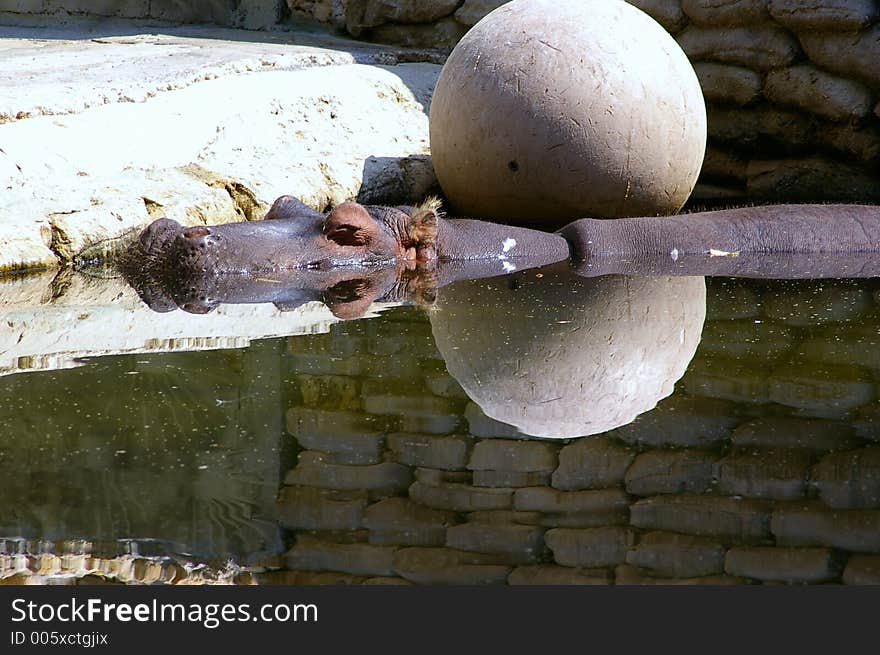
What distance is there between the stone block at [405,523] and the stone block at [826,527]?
2.43 ft

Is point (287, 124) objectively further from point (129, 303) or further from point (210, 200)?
point (129, 303)

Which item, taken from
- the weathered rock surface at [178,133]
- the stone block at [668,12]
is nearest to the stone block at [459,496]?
the weathered rock surface at [178,133]

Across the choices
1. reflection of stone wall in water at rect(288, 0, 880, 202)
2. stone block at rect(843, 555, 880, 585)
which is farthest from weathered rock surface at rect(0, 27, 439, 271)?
stone block at rect(843, 555, 880, 585)

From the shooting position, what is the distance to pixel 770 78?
30.5 ft

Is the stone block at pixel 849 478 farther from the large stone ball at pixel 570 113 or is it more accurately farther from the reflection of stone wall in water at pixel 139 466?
the large stone ball at pixel 570 113

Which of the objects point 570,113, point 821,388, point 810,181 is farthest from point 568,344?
point 810,181

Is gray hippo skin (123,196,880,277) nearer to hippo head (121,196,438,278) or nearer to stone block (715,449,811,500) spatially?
hippo head (121,196,438,278)

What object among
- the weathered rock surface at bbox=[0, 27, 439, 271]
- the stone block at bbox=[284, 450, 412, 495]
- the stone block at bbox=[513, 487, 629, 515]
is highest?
the weathered rock surface at bbox=[0, 27, 439, 271]

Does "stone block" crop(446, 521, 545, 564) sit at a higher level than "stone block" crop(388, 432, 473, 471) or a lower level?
lower

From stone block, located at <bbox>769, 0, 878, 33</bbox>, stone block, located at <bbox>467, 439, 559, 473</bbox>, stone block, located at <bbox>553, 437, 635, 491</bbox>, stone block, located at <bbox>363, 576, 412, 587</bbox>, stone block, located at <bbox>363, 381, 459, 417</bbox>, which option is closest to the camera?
stone block, located at <bbox>363, 576, 412, 587</bbox>

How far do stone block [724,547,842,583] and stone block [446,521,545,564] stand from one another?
0.41 meters

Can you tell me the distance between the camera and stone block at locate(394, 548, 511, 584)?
268 centimetres

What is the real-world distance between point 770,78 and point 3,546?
759 centimetres

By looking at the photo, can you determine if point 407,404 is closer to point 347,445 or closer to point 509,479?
Answer: point 347,445
